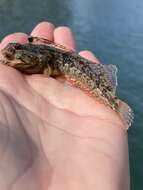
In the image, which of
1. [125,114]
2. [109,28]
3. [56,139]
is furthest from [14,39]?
[109,28]

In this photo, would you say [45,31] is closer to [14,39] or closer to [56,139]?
[14,39]

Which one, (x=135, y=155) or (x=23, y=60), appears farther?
(x=135, y=155)

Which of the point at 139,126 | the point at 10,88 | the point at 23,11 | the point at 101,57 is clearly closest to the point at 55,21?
the point at 23,11

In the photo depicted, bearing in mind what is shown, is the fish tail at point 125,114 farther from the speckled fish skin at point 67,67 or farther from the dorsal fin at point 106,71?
the dorsal fin at point 106,71

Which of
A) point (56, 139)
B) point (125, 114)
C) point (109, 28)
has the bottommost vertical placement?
point (109, 28)

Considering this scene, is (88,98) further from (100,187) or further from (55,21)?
(55,21)

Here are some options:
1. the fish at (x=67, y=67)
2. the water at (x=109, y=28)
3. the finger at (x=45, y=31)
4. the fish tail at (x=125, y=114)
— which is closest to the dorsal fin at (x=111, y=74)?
the fish at (x=67, y=67)
